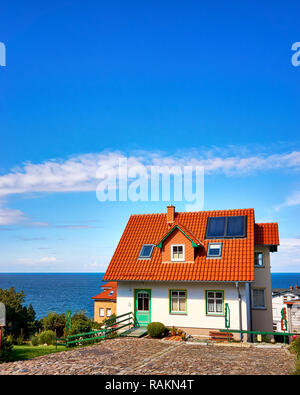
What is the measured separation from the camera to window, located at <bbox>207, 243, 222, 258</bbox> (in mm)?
24922

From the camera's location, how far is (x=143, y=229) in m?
29.1

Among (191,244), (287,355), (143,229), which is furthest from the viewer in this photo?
(143,229)

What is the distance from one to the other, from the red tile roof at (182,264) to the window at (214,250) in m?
0.26

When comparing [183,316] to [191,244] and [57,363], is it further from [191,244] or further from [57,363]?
[57,363]

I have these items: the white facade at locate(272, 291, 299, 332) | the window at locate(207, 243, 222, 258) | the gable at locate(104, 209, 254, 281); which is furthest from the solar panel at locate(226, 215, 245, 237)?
the white facade at locate(272, 291, 299, 332)

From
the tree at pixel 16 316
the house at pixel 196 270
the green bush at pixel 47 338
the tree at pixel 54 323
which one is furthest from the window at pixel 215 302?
the tree at pixel 54 323

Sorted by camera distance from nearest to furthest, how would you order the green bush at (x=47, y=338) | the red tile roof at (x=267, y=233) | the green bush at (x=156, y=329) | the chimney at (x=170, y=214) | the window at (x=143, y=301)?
the green bush at (x=156, y=329)
the green bush at (x=47, y=338)
the window at (x=143, y=301)
the red tile roof at (x=267, y=233)
the chimney at (x=170, y=214)

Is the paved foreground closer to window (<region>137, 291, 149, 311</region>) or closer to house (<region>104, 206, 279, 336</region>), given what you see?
house (<region>104, 206, 279, 336</region>)

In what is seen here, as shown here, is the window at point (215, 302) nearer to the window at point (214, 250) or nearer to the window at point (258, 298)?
the window at point (214, 250)

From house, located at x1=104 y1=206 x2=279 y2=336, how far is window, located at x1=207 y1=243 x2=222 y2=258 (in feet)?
0.22

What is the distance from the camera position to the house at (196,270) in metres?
23.5

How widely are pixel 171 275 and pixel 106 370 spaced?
10582mm
